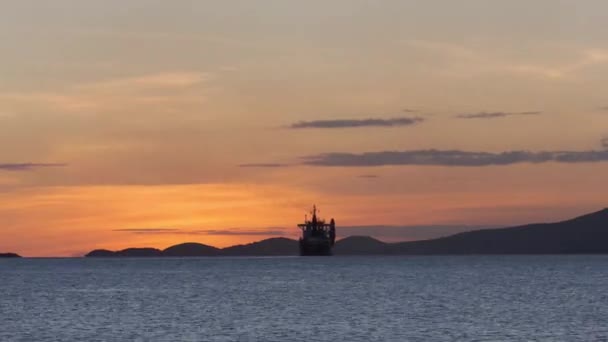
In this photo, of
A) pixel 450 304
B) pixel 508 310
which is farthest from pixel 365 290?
pixel 508 310

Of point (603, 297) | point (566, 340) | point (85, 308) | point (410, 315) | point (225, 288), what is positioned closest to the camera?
point (566, 340)

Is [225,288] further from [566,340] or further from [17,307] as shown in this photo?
[566,340]

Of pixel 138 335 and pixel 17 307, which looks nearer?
pixel 138 335

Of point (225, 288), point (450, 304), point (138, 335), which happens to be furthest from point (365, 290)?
point (138, 335)

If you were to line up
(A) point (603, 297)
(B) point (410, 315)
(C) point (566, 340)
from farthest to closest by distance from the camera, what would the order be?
(A) point (603, 297) < (B) point (410, 315) < (C) point (566, 340)

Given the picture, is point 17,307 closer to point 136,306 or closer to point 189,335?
point 136,306

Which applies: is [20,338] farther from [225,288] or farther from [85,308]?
[225,288]

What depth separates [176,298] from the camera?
505 ft

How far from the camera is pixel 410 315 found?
385ft

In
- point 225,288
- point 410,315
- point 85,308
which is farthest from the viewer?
point 225,288

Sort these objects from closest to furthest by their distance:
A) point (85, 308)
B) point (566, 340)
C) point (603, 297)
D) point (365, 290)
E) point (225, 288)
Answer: point (566, 340)
point (85, 308)
point (603, 297)
point (365, 290)
point (225, 288)

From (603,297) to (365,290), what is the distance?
113 ft

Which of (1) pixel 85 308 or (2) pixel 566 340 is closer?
(2) pixel 566 340

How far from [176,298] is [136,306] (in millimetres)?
18809
